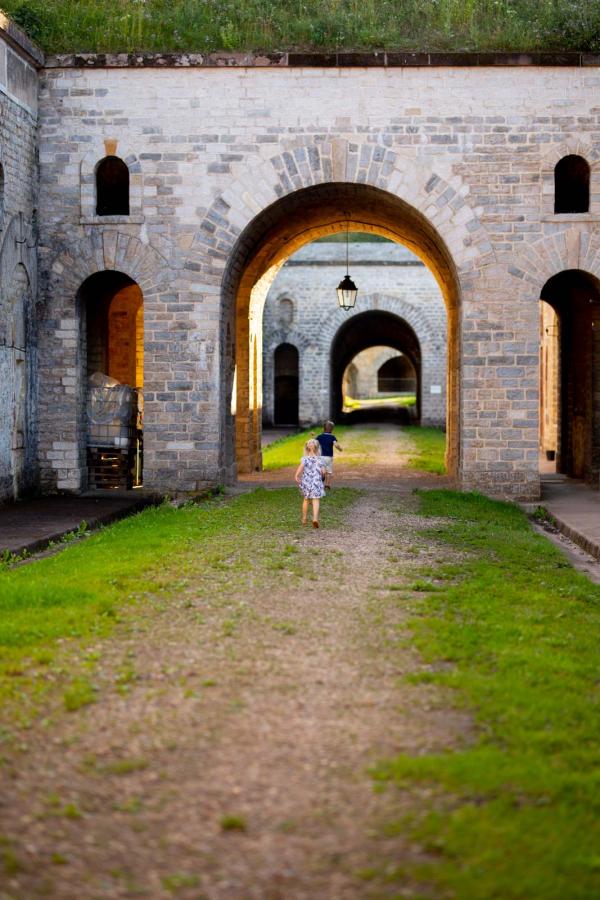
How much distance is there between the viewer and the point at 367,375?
53.3 metres

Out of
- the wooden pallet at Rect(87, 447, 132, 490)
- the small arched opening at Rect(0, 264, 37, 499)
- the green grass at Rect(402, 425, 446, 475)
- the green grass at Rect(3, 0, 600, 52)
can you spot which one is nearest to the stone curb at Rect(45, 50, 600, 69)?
the green grass at Rect(3, 0, 600, 52)

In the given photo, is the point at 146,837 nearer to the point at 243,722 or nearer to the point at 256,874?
the point at 256,874

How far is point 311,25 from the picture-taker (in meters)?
13.9

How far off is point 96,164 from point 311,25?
139 inches

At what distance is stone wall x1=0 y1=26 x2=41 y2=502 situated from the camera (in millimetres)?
12508

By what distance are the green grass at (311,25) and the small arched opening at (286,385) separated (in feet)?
69.2

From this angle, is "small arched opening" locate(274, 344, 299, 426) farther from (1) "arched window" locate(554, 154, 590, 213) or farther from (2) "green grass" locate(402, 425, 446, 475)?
(1) "arched window" locate(554, 154, 590, 213)

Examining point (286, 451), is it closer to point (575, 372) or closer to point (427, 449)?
point (427, 449)

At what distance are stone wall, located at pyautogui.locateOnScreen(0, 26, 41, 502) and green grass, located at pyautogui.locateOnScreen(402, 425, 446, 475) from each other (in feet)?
23.8

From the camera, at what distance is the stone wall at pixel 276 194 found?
13.5 m

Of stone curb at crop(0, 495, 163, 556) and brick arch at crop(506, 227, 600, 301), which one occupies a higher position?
brick arch at crop(506, 227, 600, 301)

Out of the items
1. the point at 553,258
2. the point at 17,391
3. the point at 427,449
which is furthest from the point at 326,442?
the point at 427,449

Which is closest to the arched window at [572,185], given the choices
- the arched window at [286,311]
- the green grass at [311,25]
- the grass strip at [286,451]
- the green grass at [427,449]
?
the green grass at [311,25]

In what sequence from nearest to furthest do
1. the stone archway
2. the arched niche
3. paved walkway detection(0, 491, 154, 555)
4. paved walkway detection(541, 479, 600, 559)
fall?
paved walkway detection(0, 491, 154, 555) → paved walkway detection(541, 479, 600, 559) → the arched niche → the stone archway
